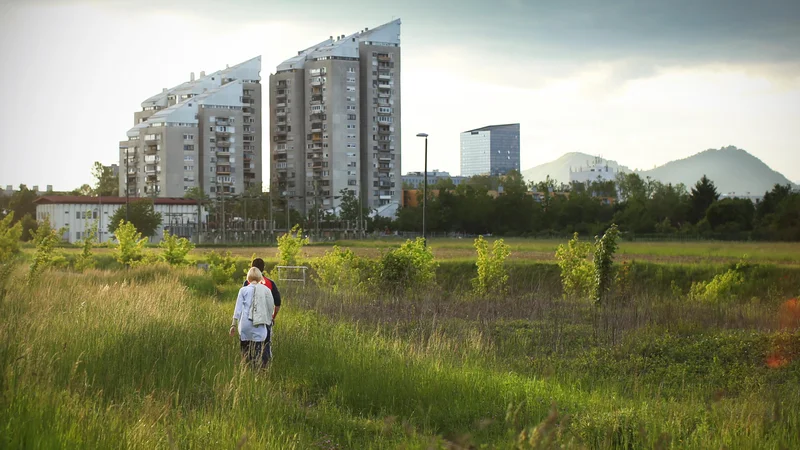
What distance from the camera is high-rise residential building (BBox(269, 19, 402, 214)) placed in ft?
430

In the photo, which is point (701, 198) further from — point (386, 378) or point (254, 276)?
point (254, 276)

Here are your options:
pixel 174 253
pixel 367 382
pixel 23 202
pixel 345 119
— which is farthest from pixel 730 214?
pixel 23 202

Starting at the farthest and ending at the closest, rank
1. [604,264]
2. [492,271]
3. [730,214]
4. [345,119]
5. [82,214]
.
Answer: [345,119] → [82,214] → [730,214] → [492,271] → [604,264]

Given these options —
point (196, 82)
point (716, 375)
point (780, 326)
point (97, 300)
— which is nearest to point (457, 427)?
point (716, 375)

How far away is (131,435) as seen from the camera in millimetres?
8008

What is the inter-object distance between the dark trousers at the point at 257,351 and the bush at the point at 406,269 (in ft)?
62.0

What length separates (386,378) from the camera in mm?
13008

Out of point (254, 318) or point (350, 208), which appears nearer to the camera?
point (254, 318)

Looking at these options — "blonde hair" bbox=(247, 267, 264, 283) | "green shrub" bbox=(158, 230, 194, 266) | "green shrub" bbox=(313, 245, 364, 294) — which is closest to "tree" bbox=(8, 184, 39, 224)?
"green shrub" bbox=(158, 230, 194, 266)

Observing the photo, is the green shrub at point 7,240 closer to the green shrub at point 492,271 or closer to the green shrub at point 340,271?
the green shrub at point 340,271

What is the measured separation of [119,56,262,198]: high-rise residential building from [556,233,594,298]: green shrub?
104m

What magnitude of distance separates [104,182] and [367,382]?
149 metres

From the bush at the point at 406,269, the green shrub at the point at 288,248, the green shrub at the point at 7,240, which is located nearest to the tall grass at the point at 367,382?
the bush at the point at 406,269

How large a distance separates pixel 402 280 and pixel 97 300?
16.3m
